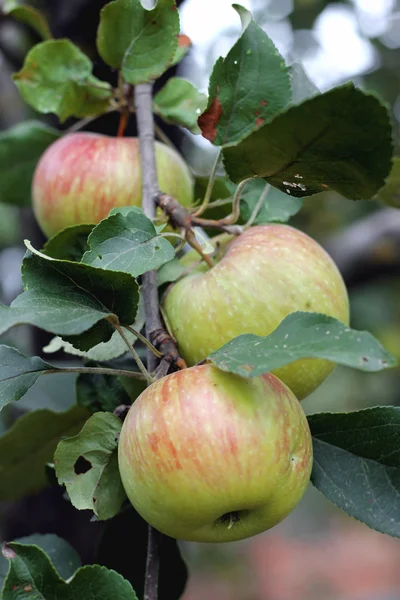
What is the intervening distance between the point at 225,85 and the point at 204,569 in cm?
477

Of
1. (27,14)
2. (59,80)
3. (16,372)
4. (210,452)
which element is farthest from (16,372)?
(27,14)

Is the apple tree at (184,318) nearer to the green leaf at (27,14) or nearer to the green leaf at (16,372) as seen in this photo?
the green leaf at (16,372)

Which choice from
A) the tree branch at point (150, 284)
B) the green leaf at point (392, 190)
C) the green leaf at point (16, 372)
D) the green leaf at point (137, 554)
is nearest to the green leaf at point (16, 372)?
the green leaf at point (16, 372)

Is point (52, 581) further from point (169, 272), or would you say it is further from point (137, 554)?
point (169, 272)

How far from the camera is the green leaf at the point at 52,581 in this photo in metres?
0.52

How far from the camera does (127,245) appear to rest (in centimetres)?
57

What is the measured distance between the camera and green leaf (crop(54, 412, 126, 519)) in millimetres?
585

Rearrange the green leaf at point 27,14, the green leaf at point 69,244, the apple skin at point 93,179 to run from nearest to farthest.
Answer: the green leaf at point 69,244 → the apple skin at point 93,179 → the green leaf at point 27,14

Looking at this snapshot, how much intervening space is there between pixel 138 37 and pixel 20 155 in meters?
0.28

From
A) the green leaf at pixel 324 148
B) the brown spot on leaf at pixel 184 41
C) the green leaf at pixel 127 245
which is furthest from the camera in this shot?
the brown spot on leaf at pixel 184 41

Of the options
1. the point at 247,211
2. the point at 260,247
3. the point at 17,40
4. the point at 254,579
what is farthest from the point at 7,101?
the point at 254,579

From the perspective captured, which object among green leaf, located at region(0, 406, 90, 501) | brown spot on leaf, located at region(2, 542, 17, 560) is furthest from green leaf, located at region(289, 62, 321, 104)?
brown spot on leaf, located at region(2, 542, 17, 560)

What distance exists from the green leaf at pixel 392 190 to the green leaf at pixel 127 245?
40 cm

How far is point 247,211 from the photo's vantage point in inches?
29.9
